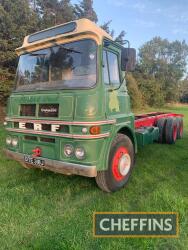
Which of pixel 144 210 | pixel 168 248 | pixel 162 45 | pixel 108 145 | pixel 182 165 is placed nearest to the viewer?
pixel 168 248

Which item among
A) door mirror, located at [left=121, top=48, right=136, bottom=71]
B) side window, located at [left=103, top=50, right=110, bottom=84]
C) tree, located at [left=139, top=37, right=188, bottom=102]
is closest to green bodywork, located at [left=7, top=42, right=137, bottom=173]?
side window, located at [left=103, top=50, right=110, bottom=84]

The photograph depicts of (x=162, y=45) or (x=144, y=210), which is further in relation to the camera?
(x=162, y=45)

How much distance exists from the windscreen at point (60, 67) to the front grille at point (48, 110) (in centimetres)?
35

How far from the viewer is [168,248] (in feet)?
9.47

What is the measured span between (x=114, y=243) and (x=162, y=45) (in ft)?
175

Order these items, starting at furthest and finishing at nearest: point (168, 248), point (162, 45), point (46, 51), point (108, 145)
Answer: point (162, 45) < point (46, 51) < point (108, 145) < point (168, 248)

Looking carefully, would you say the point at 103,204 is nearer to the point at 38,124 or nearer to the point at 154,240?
the point at 154,240

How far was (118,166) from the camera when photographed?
4.33 meters

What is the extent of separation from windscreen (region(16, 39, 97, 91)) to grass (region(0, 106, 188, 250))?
6.07 ft

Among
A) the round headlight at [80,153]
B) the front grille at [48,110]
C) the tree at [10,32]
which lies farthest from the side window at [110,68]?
the tree at [10,32]

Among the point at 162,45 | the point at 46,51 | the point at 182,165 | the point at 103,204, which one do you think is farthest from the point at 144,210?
the point at 162,45

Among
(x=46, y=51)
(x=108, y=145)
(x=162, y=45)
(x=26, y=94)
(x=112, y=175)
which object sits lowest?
(x=112, y=175)

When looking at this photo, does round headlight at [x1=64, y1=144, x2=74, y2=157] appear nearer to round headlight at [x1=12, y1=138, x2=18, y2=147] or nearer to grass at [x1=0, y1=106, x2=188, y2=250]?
grass at [x1=0, y1=106, x2=188, y2=250]

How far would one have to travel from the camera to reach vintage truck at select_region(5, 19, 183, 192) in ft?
12.4
